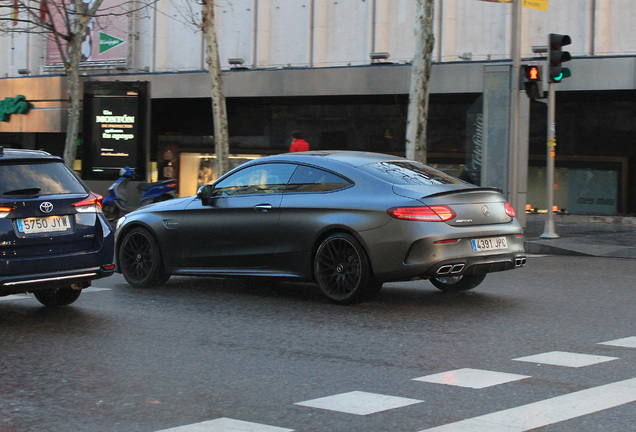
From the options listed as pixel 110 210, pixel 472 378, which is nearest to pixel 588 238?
pixel 110 210

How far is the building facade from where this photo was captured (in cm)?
2306

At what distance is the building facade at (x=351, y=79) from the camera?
23.1 m

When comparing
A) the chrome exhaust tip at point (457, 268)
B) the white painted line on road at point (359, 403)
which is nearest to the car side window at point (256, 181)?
the chrome exhaust tip at point (457, 268)

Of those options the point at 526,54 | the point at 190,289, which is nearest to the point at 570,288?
the point at 190,289

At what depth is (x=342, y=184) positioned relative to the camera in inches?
345

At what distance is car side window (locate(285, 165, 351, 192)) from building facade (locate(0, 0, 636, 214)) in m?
9.41

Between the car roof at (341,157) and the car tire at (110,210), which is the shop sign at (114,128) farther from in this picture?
the car roof at (341,157)

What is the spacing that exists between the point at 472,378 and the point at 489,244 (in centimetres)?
298

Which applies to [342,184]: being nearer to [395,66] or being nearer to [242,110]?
[395,66]

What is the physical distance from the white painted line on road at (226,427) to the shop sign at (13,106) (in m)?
27.3

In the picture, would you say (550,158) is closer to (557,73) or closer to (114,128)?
(557,73)

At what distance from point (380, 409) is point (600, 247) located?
34.9 feet

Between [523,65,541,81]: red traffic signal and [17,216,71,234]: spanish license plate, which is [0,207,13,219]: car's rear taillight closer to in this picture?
[17,216,71,234]: spanish license plate

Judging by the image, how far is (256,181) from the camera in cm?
946
